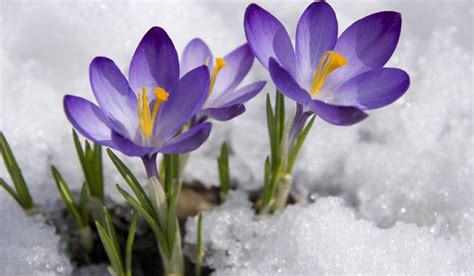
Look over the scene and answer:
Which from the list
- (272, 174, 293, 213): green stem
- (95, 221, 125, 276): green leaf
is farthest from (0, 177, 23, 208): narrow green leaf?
(272, 174, 293, 213): green stem

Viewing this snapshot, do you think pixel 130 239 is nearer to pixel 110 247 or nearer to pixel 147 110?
pixel 110 247

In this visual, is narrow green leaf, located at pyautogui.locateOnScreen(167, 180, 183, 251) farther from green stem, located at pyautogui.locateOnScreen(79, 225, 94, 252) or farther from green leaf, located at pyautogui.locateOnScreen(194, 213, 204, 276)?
green stem, located at pyautogui.locateOnScreen(79, 225, 94, 252)

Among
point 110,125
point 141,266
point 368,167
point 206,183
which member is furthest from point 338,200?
point 110,125

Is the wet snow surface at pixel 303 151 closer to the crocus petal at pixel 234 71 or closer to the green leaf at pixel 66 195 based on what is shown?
the green leaf at pixel 66 195

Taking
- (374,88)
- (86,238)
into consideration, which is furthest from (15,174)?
(374,88)

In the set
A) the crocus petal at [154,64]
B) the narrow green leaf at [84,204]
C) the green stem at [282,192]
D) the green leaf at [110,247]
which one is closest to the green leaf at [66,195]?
the narrow green leaf at [84,204]
